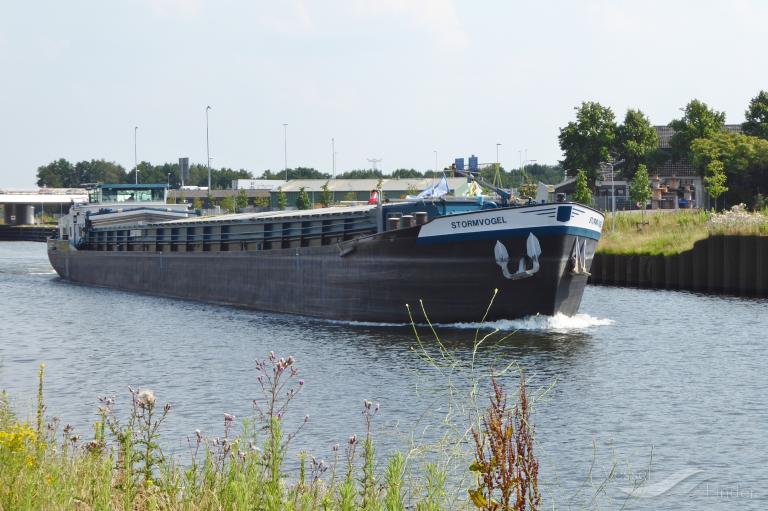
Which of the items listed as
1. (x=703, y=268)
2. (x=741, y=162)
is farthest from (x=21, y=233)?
(x=703, y=268)

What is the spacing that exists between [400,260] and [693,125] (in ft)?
218

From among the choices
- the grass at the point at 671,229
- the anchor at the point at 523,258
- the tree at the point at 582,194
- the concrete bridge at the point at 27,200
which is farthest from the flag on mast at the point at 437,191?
the concrete bridge at the point at 27,200

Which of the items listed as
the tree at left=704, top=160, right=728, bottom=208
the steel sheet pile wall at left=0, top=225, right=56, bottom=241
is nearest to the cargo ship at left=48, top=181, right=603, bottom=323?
the tree at left=704, top=160, right=728, bottom=208

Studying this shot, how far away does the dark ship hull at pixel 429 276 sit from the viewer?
29.8m

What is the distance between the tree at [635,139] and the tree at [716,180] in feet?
63.4

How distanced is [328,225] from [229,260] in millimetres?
7551

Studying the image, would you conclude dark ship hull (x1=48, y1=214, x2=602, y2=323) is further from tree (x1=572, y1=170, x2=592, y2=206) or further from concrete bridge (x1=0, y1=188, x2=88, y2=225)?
concrete bridge (x1=0, y1=188, x2=88, y2=225)

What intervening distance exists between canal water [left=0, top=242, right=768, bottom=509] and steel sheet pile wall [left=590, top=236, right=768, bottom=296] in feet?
11.4

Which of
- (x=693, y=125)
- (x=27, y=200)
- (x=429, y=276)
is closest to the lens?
(x=429, y=276)

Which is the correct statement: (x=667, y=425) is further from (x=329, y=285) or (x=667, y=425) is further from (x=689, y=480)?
(x=329, y=285)

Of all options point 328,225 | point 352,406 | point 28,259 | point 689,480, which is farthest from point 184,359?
point 28,259

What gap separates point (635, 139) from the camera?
317 feet

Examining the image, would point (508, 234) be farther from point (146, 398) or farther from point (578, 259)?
point (146, 398)

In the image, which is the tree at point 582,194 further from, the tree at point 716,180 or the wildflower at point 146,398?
the wildflower at point 146,398
